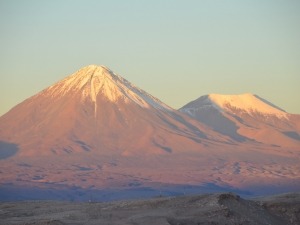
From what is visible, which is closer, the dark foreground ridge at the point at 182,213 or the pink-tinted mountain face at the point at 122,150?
the dark foreground ridge at the point at 182,213

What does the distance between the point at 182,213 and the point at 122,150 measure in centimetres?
13378

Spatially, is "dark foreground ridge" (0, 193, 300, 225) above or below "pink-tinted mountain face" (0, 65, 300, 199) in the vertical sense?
below

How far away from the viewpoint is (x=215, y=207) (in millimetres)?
33562

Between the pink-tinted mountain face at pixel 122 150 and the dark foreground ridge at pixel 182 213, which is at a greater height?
the pink-tinted mountain face at pixel 122 150

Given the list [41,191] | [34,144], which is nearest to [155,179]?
[41,191]

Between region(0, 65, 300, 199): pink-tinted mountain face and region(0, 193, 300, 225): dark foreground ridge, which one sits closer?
region(0, 193, 300, 225): dark foreground ridge

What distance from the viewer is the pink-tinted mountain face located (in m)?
132

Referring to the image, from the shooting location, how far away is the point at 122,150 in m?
167

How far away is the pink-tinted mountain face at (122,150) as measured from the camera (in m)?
132

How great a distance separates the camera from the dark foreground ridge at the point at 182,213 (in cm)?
3212

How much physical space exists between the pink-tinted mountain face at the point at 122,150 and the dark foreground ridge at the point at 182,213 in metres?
78.2

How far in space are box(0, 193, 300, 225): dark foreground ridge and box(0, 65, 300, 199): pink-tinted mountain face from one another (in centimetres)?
7817

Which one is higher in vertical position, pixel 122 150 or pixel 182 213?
pixel 122 150

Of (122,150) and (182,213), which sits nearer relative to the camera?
(182,213)
